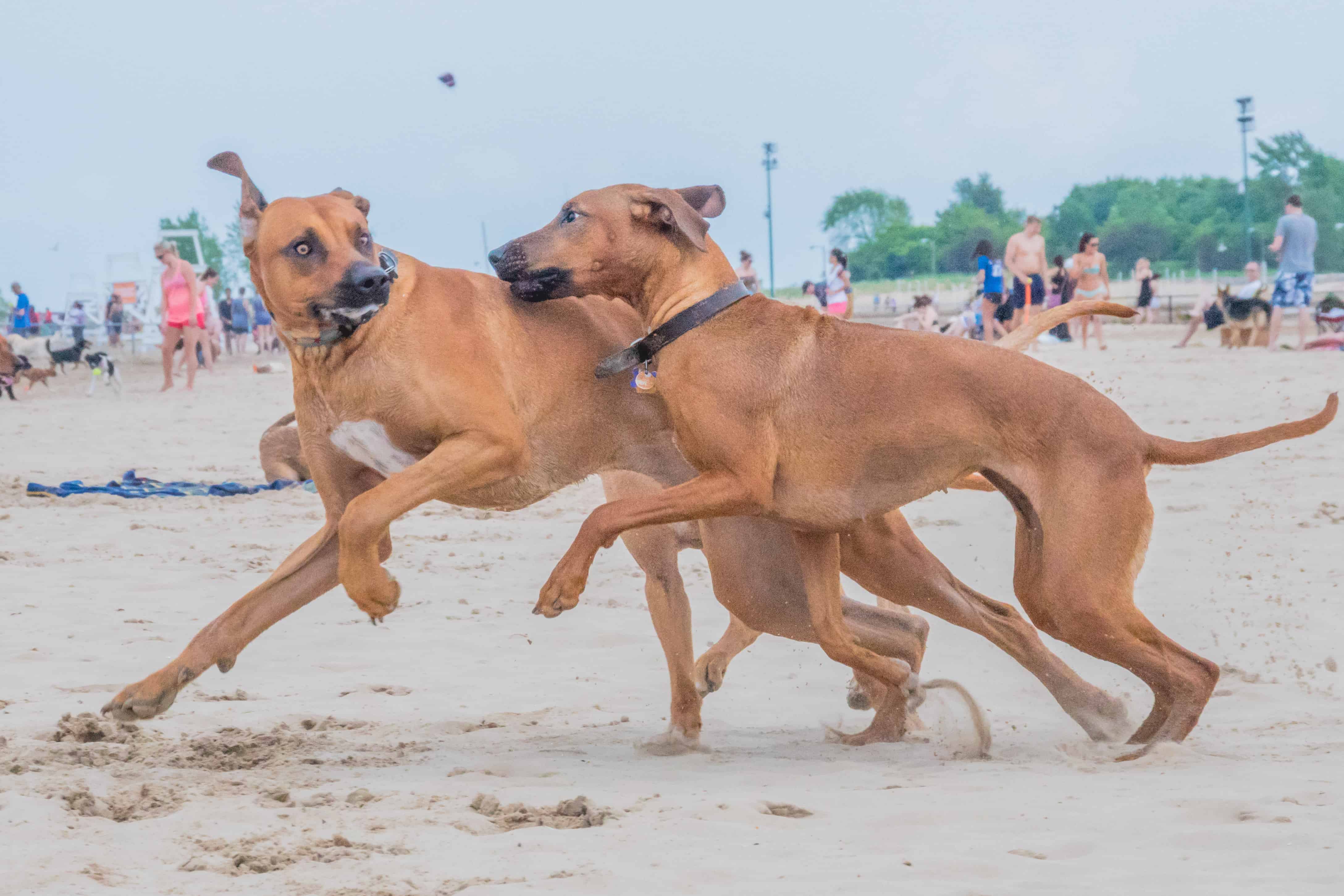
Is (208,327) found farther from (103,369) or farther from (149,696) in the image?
(149,696)

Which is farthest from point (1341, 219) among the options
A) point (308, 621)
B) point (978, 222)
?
point (308, 621)

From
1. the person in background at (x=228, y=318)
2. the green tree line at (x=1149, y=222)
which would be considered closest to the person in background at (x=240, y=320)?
the person in background at (x=228, y=318)

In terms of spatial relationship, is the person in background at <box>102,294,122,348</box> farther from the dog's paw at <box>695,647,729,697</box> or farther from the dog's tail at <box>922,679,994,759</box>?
the dog's tail at <box>922,679,994,759</box>

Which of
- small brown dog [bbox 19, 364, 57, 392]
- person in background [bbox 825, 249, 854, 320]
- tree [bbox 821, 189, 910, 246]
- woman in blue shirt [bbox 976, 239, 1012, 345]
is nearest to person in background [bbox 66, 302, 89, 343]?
small brown dog [bbox 19, 364, 57, 392]

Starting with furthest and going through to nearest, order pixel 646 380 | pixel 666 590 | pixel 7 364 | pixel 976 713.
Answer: pixel 7 364, pixel 666 590, pixel 976 713, pixel 646 380

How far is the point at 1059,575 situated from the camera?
3.57 metres

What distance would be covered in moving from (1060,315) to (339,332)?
210cm

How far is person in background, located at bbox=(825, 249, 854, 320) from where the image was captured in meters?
17.1

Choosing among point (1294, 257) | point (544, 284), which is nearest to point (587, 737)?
point (544, 284)

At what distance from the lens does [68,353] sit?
2027cm

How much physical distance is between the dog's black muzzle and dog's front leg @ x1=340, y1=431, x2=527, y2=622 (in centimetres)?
42

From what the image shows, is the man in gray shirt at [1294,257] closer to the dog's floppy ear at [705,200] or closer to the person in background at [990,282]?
the person in background at [990,282]

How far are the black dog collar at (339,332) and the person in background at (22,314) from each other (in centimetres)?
2683

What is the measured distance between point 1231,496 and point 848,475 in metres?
4.44
